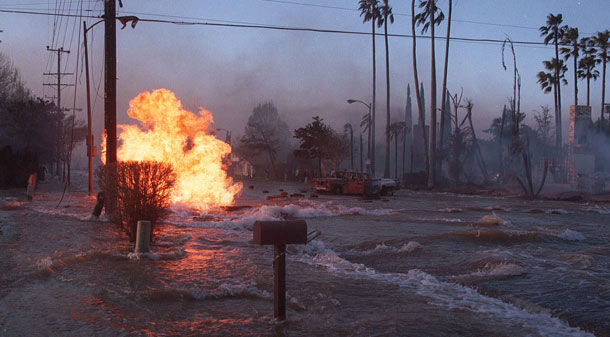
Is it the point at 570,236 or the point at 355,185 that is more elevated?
the point at 355,185

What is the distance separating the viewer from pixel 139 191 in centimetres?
1070

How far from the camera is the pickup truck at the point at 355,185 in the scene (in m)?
32.1

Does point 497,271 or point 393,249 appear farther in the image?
point 393,249

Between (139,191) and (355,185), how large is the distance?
927 inches

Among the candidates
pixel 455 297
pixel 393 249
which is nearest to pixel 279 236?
pixel 455 297

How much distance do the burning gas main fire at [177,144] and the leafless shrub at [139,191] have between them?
18.0ft

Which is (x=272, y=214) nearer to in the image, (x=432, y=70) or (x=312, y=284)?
(x=312, y=284)

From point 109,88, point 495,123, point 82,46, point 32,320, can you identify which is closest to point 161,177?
point 32,320

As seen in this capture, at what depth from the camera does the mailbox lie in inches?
206

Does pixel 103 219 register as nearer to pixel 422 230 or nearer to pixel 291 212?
pixel 291 212

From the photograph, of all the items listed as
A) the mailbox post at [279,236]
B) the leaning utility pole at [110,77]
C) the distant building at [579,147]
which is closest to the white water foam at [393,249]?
the mailbox post at [279,236]

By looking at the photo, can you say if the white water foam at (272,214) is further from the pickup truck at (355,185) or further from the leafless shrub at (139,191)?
the pickup truck at (355,185)

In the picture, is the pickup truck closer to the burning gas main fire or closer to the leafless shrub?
the burning gas main fire

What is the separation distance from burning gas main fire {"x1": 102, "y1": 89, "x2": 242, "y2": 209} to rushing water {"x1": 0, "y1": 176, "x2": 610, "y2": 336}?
17.0ft
